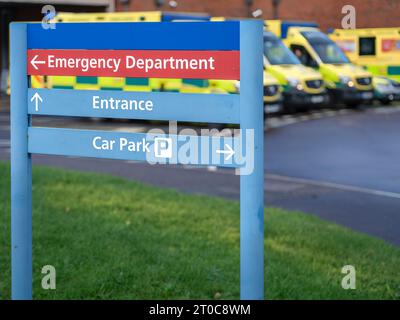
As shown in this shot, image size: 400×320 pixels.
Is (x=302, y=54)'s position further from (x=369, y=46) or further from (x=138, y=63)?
(x=138, y=63)

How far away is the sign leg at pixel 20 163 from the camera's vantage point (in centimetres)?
449

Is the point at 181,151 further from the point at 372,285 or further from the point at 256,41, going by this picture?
the point at 372,285

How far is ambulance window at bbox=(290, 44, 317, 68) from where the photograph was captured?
23.2 meters

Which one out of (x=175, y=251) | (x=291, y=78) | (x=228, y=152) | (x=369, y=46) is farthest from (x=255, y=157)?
(x=291, y=78)

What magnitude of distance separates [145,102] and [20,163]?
32.8 inches

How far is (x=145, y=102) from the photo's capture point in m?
4.14

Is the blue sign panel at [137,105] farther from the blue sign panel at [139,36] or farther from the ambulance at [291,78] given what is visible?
the ambulance at [291,78]

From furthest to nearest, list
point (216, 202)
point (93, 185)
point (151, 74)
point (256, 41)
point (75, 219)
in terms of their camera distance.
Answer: point (93, 185) < point (216, 202) < point (75, 219) < point (151, 74) < point (256, 41)

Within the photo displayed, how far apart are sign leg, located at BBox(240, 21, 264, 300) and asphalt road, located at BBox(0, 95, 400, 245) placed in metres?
3.74

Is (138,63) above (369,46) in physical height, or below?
below

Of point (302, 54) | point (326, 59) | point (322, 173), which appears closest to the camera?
point (322, 173)

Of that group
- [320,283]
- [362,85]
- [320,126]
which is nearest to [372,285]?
[320,283]

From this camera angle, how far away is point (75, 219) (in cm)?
792

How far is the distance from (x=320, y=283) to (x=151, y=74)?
2.48 meters
